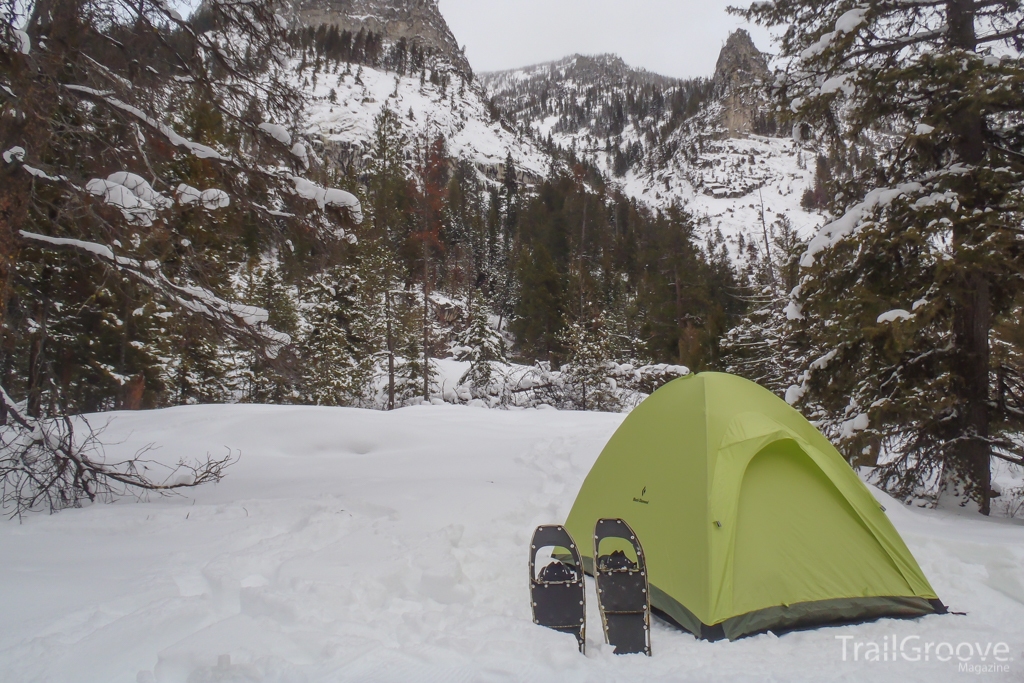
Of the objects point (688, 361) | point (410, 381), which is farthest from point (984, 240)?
point (410, 381)

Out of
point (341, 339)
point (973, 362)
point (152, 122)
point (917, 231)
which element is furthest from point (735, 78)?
point (152, 122)

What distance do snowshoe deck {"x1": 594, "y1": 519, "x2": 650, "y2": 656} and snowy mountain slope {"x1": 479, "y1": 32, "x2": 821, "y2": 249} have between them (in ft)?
257

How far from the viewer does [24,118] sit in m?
4.19

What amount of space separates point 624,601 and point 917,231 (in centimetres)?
504

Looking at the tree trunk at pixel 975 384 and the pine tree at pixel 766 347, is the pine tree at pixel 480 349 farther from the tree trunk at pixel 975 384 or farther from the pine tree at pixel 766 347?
the tree trunk at pixel 975 384

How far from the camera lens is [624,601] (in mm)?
3217

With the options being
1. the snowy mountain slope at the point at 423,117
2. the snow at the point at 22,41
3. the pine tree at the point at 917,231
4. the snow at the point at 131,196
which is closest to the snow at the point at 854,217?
the pine tree at the point at 917,231

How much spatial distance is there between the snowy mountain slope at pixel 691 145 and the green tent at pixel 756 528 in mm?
76964

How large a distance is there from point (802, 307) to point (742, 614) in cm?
473

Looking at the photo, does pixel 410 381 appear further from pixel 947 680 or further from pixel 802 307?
pixel 947 680

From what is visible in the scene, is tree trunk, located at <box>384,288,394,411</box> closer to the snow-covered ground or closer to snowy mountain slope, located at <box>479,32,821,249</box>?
the snow-covered ground

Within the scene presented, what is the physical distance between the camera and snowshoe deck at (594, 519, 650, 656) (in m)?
3.10

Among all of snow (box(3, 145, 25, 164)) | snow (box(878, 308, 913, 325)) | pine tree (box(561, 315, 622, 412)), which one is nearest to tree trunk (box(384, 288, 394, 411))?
pine tree (box(561, 315, 622, 412))

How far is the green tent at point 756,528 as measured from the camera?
3.40m
